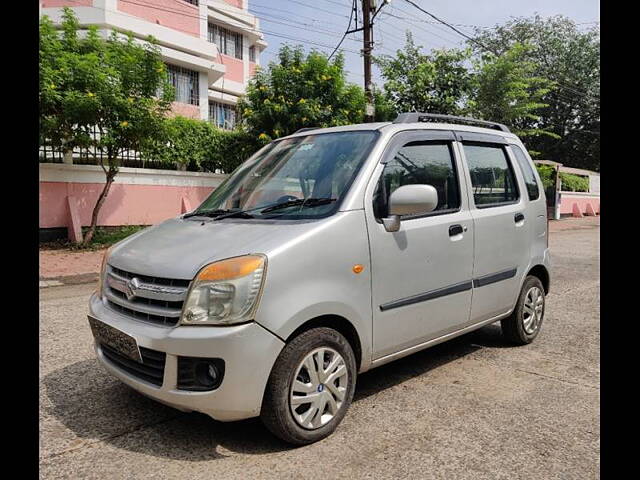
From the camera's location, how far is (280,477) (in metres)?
2.55

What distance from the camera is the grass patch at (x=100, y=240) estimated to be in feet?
35.2

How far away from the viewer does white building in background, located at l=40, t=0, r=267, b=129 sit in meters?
18.6

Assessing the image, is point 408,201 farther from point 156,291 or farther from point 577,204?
point 577,204

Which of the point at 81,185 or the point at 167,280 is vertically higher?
the point at 81,185

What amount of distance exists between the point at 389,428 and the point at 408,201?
1390mm

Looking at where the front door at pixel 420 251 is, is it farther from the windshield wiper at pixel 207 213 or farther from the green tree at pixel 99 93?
the green tree at pixel 99 93

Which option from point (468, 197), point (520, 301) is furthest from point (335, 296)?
point (520, 301)

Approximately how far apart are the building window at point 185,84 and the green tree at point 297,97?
873 cm

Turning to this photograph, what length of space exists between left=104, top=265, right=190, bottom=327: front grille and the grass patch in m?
8.58

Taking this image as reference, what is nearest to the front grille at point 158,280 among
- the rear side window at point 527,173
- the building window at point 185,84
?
the rear side window at point 527,173

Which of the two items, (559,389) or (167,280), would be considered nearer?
(167,280)
